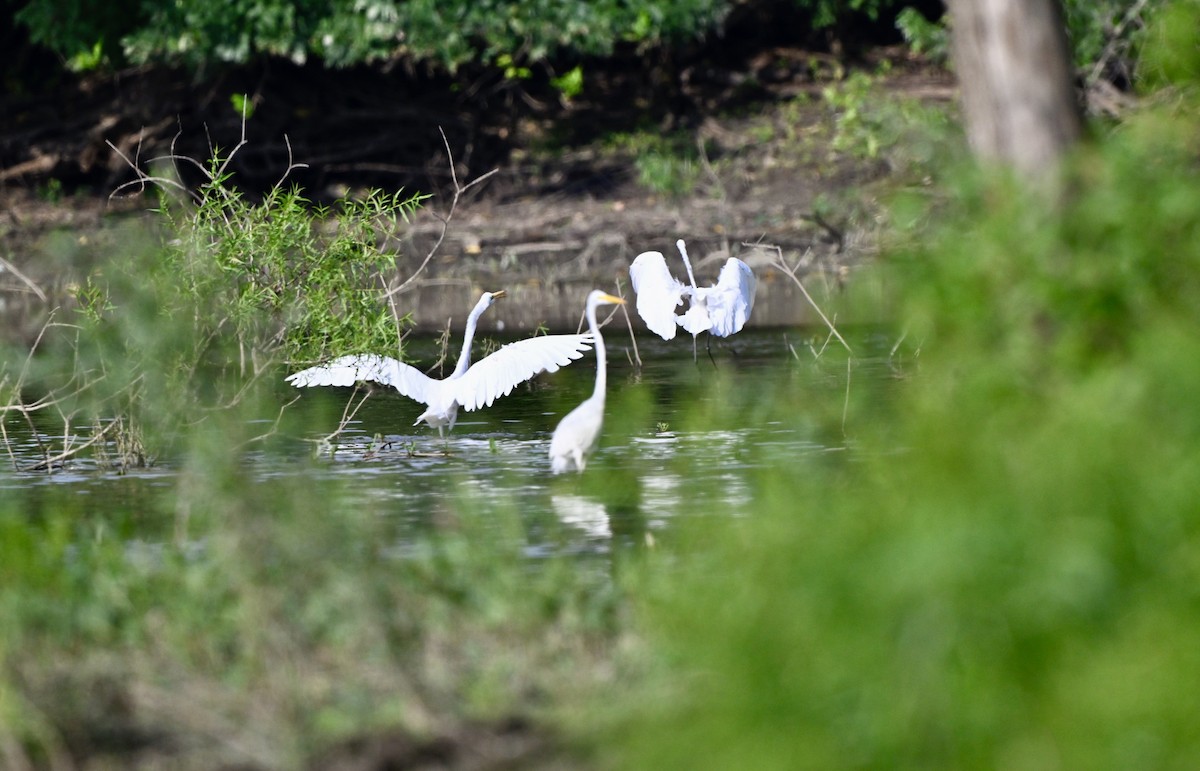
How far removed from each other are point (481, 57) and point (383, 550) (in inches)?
570

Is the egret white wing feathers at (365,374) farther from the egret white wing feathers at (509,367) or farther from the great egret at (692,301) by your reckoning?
the great egret at (692,301)

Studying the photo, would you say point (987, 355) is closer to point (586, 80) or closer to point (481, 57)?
point (481, 57)

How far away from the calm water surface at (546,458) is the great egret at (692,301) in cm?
33

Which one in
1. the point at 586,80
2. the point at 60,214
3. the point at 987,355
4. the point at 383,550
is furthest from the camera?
the point at 586,80

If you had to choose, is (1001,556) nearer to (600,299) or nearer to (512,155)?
(600,299)

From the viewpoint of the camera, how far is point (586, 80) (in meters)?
23.2

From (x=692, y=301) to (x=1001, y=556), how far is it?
7.65 meters

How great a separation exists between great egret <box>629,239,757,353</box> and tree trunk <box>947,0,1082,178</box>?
5.56 meters

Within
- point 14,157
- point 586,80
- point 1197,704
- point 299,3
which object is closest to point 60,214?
point 14,157

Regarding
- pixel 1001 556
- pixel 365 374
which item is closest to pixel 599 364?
pixel 365 374

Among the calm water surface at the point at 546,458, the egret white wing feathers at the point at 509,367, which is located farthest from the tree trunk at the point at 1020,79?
the egret white wing feathers at the point at 509,367

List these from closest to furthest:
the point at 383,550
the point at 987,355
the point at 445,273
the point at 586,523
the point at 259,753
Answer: the point at 259,753 → the point at 987,355 → the point at 383,550 → the point at 586,523 → the point at 445,273

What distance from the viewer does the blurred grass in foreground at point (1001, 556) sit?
3.86 meters

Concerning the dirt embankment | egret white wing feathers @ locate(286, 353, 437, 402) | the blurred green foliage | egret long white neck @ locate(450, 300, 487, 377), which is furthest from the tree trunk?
the blurred green foliage
